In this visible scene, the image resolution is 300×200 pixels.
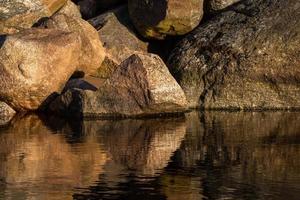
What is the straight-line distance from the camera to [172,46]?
104 feet

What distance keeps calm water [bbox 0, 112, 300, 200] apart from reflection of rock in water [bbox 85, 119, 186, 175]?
0.02m

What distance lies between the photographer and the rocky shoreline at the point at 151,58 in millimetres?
25531

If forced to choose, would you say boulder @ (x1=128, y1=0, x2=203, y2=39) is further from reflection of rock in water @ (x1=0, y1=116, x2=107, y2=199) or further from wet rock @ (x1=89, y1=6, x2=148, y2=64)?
reflection of rock in water @ (x1=0, y1=116, x2=107, y2=199)

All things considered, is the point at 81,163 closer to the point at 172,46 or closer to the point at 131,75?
the point at 131,75

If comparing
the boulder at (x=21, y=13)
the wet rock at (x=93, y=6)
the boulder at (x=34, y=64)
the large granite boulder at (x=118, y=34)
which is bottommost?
the boulder at (x=34, y=64)

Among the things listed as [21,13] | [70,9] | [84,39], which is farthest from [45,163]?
[70,9]

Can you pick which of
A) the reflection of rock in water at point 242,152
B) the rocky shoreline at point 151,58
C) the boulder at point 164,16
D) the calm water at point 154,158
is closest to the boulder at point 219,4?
the rocky shoreline at point 151,58

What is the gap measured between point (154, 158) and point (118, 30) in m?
13.8

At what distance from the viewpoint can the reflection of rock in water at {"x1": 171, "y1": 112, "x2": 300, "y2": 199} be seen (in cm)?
1574

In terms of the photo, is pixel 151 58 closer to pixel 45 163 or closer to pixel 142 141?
pixel 142 141

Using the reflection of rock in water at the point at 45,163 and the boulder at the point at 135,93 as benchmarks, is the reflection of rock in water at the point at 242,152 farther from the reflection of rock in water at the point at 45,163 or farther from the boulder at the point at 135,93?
the reflection of rock in water at the point at 45,163

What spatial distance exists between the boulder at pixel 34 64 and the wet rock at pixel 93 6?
23.9ft

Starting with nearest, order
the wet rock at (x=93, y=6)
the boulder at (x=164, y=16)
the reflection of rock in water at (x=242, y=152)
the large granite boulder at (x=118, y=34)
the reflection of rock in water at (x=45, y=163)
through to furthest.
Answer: the reflection of rock in water at (x=45, y=163) < the reflection of rock in water at (x=242, y=152) < the boulder at (x=164, y=16) < the large granite boulder at (x=118, y=34) < the wet rock at (x=93, y=6)

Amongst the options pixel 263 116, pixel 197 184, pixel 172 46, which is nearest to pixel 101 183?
pixel 197 184
